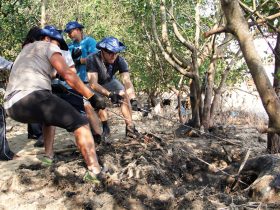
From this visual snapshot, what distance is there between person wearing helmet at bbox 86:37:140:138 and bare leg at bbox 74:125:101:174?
149 cm

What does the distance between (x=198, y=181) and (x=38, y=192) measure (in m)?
2.20

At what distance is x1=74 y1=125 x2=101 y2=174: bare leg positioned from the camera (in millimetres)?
4270

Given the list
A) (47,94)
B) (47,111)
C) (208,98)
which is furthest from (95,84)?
(208,98)

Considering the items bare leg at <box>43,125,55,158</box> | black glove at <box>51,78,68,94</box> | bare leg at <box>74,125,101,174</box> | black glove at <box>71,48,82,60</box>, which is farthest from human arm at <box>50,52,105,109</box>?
black glove at <box>71,48,82,60</box>

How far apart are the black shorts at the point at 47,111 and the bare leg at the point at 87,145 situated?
62 millimetres

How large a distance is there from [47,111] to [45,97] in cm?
15

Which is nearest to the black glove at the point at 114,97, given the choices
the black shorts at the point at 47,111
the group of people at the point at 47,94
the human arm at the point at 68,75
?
the group of people at the point at 47,94

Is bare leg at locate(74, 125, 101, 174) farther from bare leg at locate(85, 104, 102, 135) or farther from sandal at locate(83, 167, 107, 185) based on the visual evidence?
bare leg at locate(85, 104, 102, 135)

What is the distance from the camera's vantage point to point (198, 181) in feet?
18.3

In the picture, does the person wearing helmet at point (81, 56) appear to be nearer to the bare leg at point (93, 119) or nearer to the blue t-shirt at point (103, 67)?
the bare leg at point (93, 119)

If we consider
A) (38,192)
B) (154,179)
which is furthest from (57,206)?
(154,179)

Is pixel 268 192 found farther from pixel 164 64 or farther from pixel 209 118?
pixel 164 64

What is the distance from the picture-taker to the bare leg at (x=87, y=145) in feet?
14.0

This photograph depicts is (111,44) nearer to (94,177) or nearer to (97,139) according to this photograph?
(97,139)
